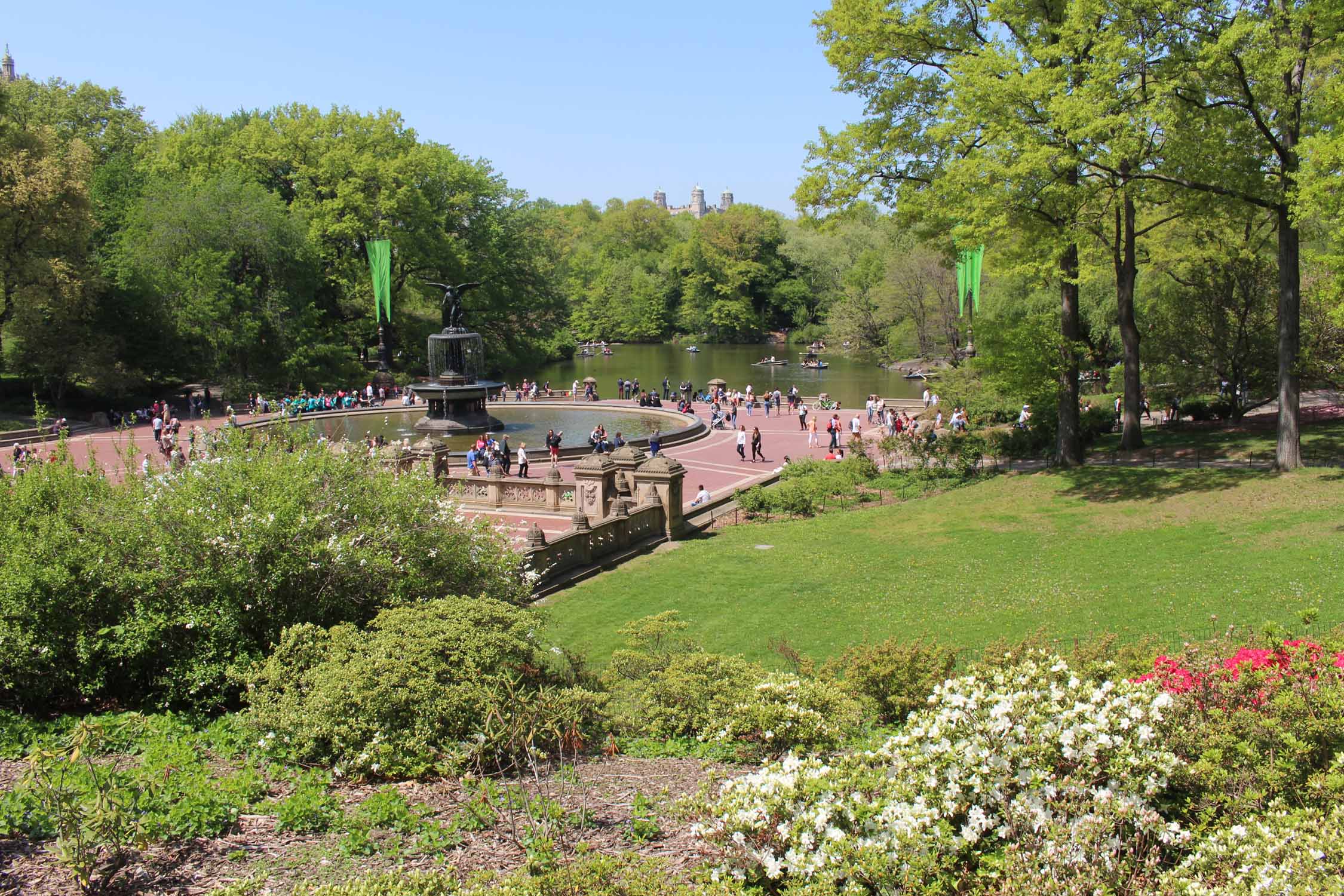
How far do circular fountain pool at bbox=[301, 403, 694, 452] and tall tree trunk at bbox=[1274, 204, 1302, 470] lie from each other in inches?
792

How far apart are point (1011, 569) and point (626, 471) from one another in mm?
9593

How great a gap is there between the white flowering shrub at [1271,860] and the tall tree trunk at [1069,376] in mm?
19685

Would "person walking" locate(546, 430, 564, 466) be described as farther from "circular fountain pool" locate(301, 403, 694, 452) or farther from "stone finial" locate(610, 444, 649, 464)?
"stone finial" locate(610, 444, 649, 464)

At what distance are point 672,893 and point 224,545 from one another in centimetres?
660

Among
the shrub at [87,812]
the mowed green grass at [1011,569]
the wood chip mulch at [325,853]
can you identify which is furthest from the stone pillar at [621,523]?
the shrub at [87,812]

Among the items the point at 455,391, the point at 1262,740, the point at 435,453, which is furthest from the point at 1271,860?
the point at 455,391

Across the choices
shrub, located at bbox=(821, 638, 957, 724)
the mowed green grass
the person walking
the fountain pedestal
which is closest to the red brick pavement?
the person walking

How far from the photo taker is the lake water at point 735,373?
61719 millimetres

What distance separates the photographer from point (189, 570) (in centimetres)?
1001

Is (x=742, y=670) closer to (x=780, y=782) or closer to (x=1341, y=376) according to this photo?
(x=780, y=782)

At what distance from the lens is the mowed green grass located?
13.7 meters

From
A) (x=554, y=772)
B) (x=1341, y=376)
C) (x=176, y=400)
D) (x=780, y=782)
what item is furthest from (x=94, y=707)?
(x=176, y=400)

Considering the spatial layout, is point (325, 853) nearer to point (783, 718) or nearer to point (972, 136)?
point (783, 718)

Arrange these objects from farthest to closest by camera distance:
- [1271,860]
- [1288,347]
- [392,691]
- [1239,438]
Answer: [1239,438], [1288,347], [392,691], [1271,860]
